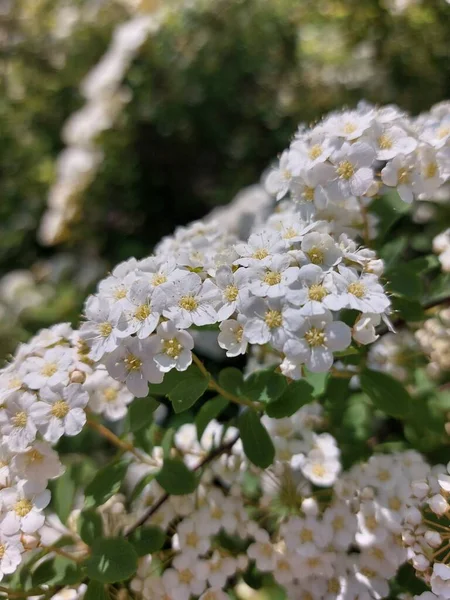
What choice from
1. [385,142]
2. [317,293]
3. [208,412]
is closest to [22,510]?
[208,412]

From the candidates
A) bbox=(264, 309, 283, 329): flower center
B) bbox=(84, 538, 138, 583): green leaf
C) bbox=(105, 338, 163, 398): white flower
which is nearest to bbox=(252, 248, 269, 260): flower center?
bbox=(264, 309, 283, 329): flower center

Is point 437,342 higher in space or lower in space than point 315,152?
lower

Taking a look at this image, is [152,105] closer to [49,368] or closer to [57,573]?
[49,368]

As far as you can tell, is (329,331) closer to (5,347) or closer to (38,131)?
(5,347)

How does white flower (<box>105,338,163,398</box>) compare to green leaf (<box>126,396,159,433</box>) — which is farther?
green leaf (<box>126,396,159,433</box>)

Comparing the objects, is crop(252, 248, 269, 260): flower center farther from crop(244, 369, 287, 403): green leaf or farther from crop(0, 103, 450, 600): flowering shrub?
crop(244, 369, 287, 403): green leaf

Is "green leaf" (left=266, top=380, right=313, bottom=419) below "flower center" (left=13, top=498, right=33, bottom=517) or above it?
below

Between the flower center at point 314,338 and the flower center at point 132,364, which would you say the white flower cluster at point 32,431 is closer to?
the flower center at point 132,364
